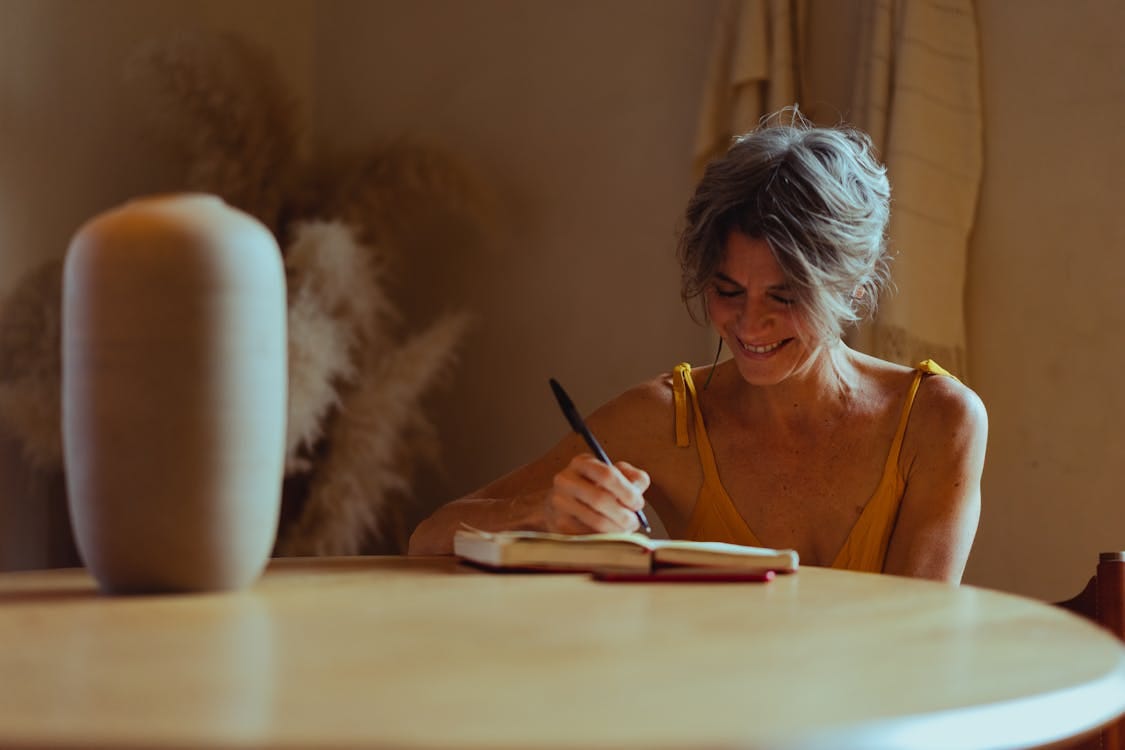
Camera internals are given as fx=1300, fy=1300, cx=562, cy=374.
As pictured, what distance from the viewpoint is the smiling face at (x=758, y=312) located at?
5.16ft

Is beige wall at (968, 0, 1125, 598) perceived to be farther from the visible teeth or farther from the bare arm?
the visible teeth

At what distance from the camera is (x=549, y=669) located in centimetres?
63

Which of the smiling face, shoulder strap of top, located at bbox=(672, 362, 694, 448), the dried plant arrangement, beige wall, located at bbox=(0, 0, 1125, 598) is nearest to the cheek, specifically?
the smiling face

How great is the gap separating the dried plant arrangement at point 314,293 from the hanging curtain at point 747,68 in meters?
0.54

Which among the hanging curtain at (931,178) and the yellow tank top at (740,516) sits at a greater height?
the hanging curtain at (931,178)

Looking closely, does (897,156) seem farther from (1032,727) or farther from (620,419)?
(1032,727)

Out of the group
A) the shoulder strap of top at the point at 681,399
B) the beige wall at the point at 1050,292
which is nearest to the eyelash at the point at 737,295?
the shoulder strap of top at the point at 681,399

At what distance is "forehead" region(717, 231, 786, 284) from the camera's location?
5.15 ft

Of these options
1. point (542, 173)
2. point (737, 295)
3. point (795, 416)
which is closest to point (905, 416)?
point (795, 416)

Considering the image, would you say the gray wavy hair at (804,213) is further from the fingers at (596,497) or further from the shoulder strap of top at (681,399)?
the fingers at (596,497)

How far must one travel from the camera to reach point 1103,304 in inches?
81.9

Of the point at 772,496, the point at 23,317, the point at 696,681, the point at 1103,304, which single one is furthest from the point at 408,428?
the point at 696,681

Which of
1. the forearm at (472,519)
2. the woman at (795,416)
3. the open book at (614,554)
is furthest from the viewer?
the woman at (795,416)

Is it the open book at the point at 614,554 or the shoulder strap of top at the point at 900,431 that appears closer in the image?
the open book at the point at 614,554
